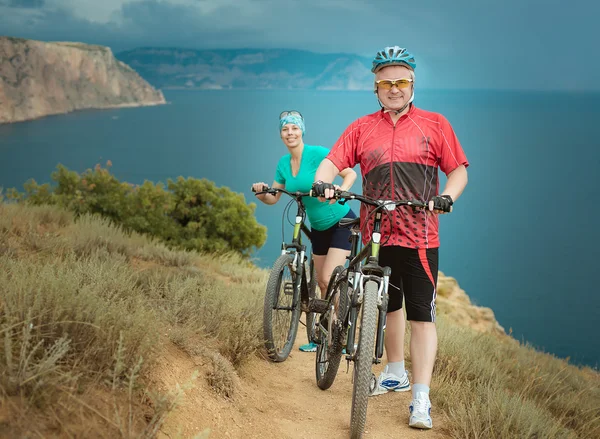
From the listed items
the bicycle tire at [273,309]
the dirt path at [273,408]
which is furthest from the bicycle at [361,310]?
the bicycle tire at [273,309]

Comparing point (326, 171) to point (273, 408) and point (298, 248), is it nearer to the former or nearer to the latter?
point (298, 248)

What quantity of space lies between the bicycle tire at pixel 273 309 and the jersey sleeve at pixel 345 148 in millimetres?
1094

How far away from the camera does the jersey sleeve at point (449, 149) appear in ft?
13.8

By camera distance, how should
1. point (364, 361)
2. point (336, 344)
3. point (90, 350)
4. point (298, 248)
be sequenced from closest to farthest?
1. point (90, 350)
2. point (364, 361)
3. point (336, 344)
4. point (298, 248)

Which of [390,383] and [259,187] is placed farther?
[259,187]

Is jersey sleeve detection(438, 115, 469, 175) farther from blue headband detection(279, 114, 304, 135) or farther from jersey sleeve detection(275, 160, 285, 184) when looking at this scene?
jersey sleeve detection(275, 160, 285, 184)

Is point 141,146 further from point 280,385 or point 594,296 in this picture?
point 280,385

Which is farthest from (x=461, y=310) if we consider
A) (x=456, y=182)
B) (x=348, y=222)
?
(x=456, y=182)

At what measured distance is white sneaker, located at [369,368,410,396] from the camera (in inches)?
198

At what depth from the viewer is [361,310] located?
4.12 metres

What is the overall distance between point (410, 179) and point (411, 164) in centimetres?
10

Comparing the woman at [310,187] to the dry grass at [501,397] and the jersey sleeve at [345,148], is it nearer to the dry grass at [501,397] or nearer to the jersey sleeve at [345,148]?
the jersey sleeve at [345,148]

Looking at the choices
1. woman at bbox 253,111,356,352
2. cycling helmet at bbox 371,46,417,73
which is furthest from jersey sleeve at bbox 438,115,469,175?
woman at bbox 253,111,356,352

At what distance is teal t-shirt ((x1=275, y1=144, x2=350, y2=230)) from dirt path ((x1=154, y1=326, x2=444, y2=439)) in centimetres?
141
